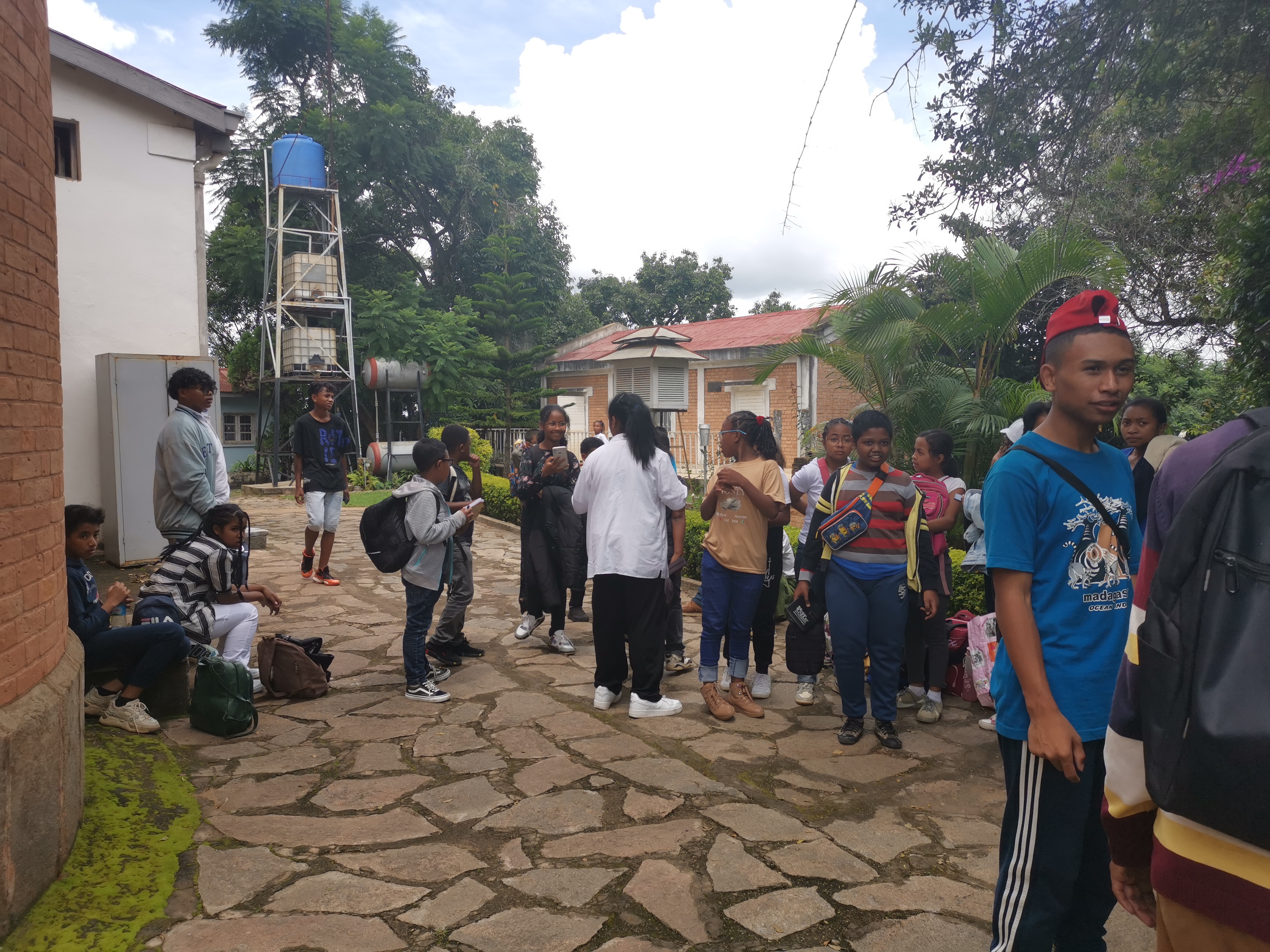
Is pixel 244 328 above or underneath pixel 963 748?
above

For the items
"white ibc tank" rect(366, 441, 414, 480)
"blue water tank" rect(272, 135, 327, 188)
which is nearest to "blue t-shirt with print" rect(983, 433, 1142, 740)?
"white ibc tank" rect(366, 441, 414, 480)

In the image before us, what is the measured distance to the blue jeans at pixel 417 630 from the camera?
5152mm

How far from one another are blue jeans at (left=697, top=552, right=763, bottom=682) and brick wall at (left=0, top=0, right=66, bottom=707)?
125 inches

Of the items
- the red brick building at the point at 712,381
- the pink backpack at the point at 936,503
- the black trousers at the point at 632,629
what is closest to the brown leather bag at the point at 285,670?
the black trousers at the point at 632,629

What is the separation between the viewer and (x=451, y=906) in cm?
300

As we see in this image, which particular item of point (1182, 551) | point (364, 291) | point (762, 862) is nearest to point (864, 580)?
point (762, 862)

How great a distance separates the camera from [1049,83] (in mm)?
5750

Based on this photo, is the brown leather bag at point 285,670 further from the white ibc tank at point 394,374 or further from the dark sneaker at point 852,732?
the white ibc tank at point 394,374

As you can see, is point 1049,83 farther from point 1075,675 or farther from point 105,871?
point 105,871

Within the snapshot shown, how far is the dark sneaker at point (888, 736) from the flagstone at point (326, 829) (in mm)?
2335

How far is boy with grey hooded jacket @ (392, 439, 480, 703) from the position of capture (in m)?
5.11

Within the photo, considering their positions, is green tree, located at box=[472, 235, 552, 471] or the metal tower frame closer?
the metal tower frame

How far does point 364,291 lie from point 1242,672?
24559mm

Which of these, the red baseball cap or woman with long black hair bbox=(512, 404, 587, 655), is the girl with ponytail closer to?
woman with long black hair bbox=(512, 404, 587, 655)
